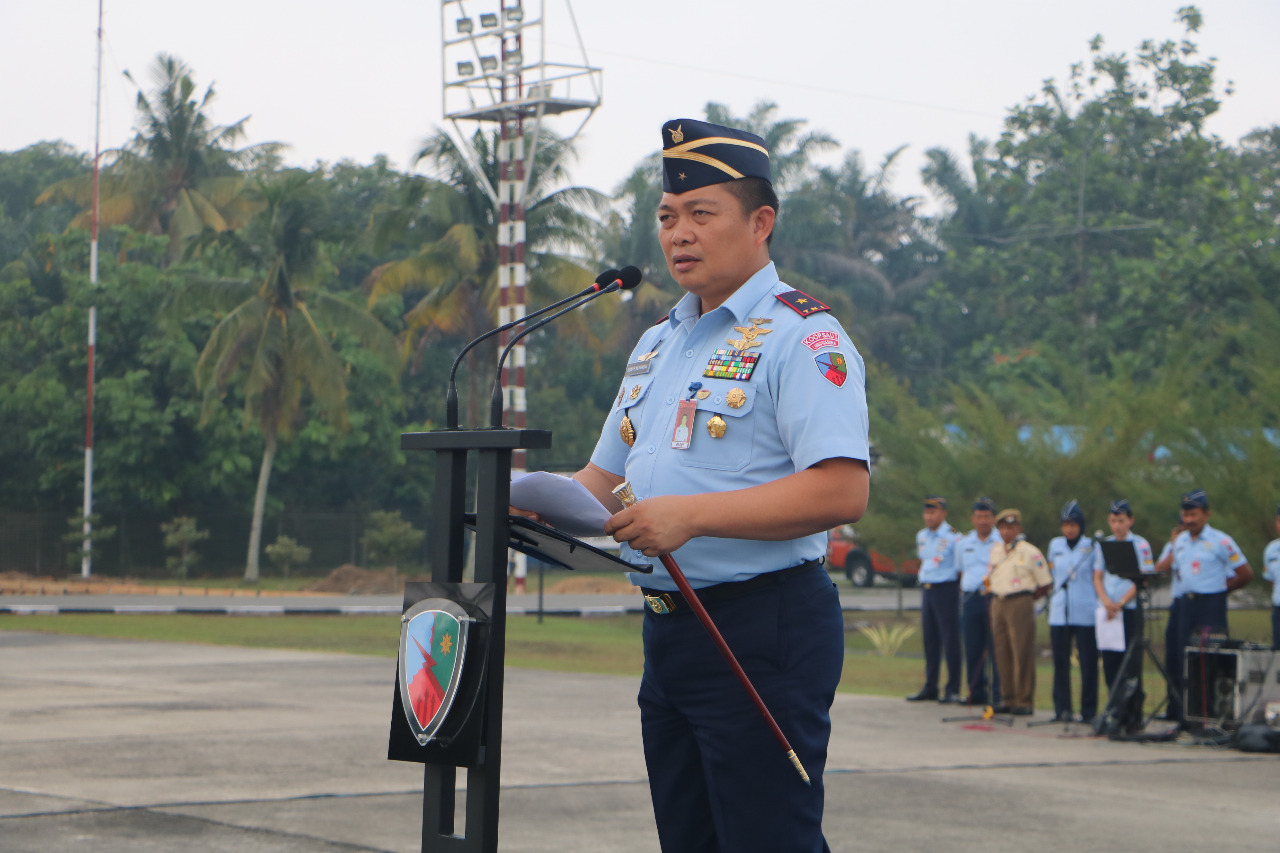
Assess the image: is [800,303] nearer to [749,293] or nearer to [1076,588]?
[749,293]

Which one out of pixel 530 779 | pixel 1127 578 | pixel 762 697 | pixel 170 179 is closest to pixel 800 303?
pixel 762 697

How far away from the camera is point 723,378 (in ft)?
9.39

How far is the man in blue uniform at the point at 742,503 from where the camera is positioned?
2.68 metres

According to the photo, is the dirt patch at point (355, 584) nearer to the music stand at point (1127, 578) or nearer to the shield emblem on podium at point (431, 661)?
the music stand at point (1127, 578)

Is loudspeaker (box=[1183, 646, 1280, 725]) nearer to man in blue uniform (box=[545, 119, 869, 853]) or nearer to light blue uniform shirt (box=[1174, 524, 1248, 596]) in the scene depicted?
light blue uniform shirt (box=[1174, 524, 1248, 596])

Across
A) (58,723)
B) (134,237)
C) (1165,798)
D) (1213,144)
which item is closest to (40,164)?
(134,237)

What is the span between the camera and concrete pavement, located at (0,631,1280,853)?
232 inches

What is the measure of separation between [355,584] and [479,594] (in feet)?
96.9

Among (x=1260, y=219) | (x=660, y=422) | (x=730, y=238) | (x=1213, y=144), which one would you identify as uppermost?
(x=1213, y=144)

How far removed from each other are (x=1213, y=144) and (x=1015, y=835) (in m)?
39.6

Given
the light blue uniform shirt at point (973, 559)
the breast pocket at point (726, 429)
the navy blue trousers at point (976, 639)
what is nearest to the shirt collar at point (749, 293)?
the breast pocket at point (726, 429)

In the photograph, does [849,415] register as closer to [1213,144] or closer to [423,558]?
[423,558]

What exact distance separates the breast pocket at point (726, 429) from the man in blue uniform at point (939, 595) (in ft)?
35.4

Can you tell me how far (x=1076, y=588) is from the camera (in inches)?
490
